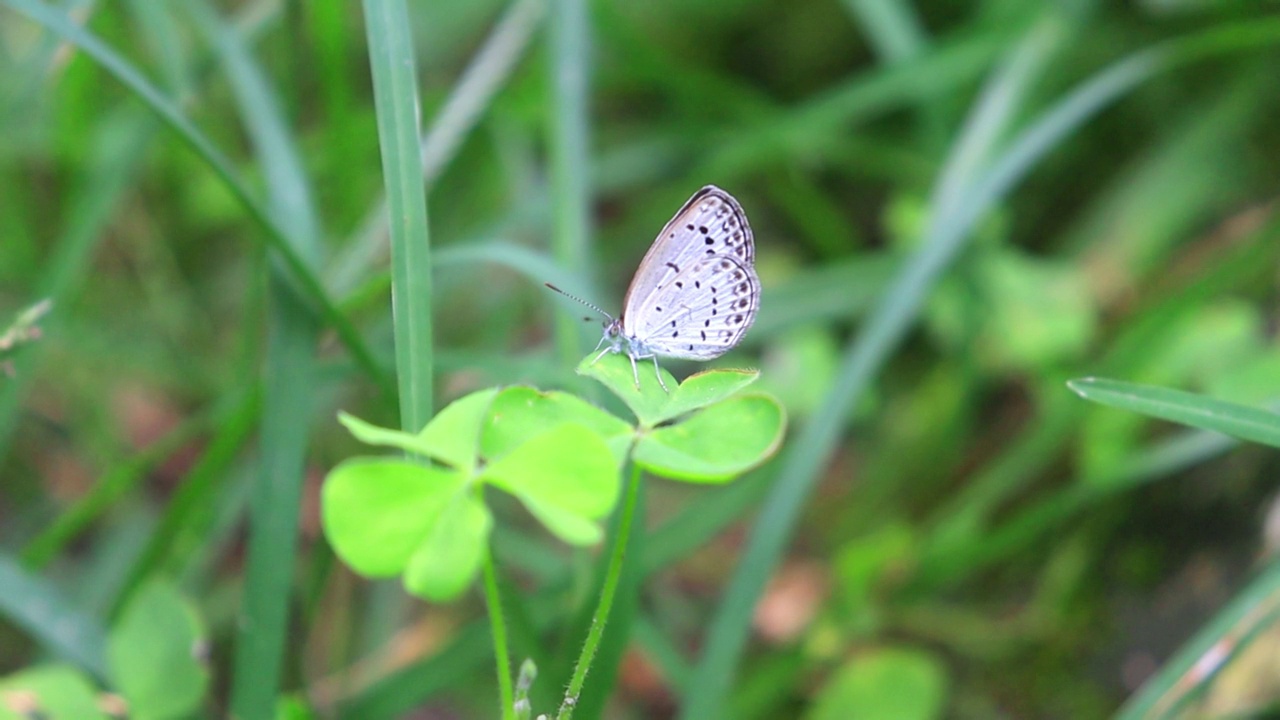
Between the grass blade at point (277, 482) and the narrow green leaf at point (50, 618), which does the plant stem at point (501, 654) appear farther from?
the narrow green leaf at point (50, 618)

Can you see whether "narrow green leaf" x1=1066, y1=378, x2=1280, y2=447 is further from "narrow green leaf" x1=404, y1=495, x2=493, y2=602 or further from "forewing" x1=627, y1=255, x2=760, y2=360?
"narrow green leaf" x1=404, y1=495, x2=493, y2=602

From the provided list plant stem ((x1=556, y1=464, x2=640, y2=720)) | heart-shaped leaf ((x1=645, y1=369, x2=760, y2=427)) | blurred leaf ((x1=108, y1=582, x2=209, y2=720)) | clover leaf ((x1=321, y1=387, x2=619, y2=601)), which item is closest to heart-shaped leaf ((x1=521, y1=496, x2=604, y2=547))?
clover leaf ((x1=321, y1=387, x2=619, y2=601))

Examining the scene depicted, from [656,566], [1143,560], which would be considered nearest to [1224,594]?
[1143,560]

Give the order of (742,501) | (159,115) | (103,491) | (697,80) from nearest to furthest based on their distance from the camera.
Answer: (159,115), (103,491), (742,501), (697,80)

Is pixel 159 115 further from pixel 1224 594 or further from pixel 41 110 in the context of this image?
pixel 1224 594

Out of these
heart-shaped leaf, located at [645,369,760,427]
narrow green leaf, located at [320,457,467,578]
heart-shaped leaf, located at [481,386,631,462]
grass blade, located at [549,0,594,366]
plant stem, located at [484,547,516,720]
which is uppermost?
grass blade, located at [549,0,594,366]

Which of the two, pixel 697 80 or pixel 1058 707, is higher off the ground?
pixel 697 80

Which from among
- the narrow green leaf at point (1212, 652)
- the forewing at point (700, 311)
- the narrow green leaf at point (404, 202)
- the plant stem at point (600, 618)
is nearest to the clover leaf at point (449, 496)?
the plant stem at point (600, 618)
